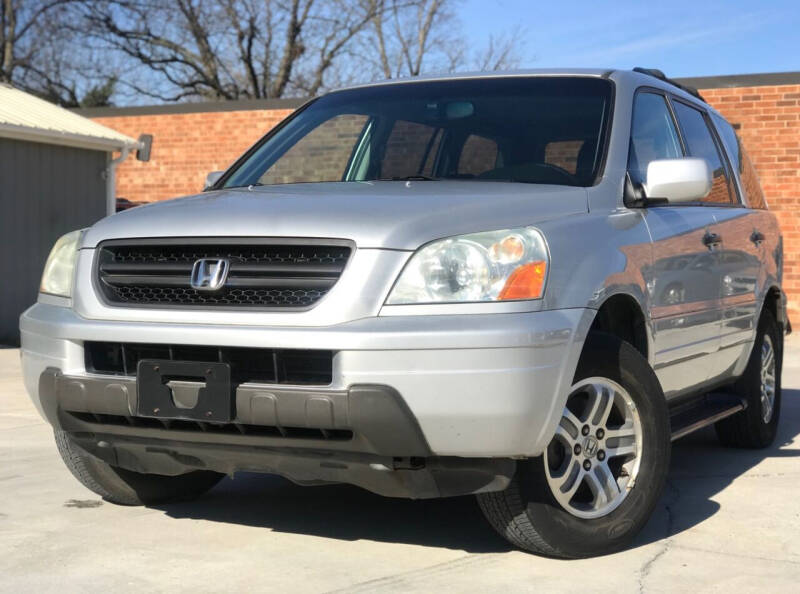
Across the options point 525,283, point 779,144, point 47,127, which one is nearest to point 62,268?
point 525,283

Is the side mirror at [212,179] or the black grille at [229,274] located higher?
the side mirror at [212,179]

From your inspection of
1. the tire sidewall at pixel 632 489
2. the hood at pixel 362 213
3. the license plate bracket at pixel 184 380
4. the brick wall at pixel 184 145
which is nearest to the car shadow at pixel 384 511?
the tire sidewall at pixel 632 489

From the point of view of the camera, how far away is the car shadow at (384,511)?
4605 mm

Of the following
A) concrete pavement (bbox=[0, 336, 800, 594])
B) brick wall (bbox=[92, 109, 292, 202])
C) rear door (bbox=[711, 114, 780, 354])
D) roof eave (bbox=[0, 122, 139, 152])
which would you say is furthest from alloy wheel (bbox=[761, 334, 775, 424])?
brick wall (bbox=[92, 109, 292, 202])

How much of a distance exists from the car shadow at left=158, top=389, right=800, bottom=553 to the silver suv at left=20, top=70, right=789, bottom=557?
0.25 metres

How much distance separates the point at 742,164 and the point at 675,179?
7.73 feet

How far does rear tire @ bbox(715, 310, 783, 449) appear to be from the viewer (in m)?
6.46

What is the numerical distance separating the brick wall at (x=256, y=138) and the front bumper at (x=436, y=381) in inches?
471

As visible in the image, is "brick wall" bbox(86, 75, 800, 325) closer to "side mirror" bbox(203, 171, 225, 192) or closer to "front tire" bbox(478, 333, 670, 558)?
"side mirror" bbox(203, 171, 225, 192)

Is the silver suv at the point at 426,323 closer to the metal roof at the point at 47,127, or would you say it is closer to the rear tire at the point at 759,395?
the rear tire at the point at 759,395

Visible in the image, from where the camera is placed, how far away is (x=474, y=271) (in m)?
3.82

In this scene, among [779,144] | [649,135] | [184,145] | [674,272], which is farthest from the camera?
[184,145]

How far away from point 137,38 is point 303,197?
3606 cm

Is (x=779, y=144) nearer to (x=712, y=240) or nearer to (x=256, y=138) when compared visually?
(x=256, y=138)
